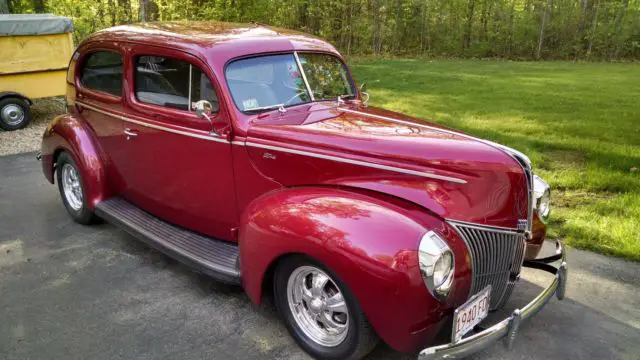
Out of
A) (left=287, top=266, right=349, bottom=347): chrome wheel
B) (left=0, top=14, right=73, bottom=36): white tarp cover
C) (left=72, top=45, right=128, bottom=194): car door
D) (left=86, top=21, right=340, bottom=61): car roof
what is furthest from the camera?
(left=0, top=14, right=73, bottom=36): white tarp cover

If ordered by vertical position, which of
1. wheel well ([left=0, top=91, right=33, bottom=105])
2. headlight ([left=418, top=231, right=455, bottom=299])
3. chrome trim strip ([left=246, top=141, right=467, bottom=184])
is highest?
chrome trim strip ([left=246, top=141, right=467, bottom=184])

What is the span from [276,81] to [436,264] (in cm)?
189

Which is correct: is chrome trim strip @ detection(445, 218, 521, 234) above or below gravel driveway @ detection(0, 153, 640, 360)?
above

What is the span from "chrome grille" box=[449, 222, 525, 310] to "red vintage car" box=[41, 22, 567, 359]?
0.4 inches

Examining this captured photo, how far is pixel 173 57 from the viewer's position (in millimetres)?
3832

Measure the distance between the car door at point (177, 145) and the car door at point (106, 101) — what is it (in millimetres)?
164

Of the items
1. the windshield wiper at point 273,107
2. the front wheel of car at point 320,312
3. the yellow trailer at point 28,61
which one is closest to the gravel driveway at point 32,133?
the yellow trailer at point 28,61

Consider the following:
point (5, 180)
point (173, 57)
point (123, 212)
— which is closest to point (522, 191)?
point (173, 57)

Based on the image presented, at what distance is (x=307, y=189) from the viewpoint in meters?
3.07

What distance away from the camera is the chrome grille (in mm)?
2701

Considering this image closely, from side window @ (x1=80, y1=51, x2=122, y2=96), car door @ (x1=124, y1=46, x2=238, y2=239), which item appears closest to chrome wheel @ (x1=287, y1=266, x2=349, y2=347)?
car door @ (x1=124, y1=46, x2=238, y2=239)

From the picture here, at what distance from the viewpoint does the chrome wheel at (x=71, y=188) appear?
198 inches

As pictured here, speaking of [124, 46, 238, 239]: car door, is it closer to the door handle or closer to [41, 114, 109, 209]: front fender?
the door handle

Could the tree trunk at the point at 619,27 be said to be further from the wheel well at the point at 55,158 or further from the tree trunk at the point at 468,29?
the wheel well at the point at 55,158
